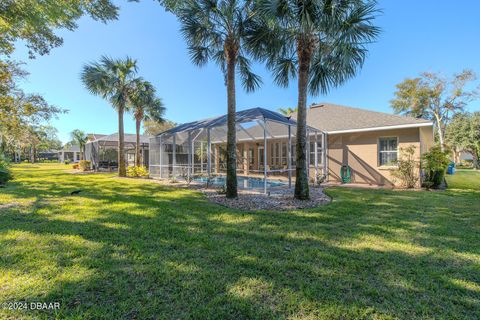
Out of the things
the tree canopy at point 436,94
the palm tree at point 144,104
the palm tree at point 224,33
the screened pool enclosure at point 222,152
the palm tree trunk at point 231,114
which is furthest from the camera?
the tree canopy at point 436,94

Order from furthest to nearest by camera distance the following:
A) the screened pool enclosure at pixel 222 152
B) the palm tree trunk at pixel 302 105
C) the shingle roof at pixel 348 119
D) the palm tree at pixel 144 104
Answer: the palm tree at pixel 144 104
the screened pool enclosure at pixel 222 152
the shingle roof at pixel 348 119
the palm tree trunk at pixel 302 105

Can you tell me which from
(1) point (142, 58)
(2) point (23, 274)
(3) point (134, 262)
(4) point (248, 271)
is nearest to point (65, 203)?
(2) point (23, 274)

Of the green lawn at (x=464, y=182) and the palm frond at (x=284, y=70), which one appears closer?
the palm frond at (x=284, y=70)

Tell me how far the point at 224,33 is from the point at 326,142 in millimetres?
9218

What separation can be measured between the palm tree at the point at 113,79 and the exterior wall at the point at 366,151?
14170 mm

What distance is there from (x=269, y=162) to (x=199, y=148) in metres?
5.70

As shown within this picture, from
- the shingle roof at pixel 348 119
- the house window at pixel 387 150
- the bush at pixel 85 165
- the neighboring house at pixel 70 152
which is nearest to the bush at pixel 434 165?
the house window at pixel 387 150

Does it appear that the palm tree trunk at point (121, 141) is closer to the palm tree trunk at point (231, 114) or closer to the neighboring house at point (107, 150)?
the neighboring house at point (107, 150)

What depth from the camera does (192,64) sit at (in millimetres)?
9078

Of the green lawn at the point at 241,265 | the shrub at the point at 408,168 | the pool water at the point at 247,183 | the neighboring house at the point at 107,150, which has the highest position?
the neighboring house at the point at 107,150

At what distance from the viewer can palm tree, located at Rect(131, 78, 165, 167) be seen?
16.2 m

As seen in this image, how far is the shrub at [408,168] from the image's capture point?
11.1m

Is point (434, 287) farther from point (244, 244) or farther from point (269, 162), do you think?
point (269, 162)

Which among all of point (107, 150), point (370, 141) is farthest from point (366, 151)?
point (107, 150)
